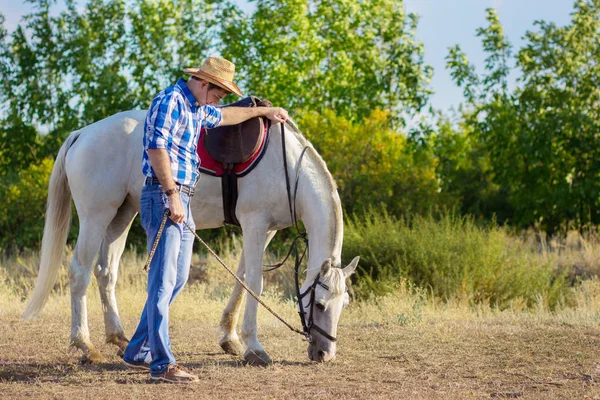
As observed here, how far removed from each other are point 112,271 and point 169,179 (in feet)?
6.62

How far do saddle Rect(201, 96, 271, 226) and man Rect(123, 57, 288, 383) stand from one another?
901mm

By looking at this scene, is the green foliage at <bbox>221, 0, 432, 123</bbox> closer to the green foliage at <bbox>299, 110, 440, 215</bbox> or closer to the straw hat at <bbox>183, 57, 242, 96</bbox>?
the green foliage at <bbox>299, 110, 440, 215</bbox>

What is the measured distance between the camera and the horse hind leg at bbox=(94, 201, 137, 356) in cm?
670

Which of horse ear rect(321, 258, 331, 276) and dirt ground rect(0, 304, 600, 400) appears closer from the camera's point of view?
dirt ground rect(0, 304, 600, 400)

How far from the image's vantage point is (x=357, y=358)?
6543 mm

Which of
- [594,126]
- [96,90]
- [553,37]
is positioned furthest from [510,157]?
[96,90]

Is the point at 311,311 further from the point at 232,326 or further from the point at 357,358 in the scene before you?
the point at 232,326

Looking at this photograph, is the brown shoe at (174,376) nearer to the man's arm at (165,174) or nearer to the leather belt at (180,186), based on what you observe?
the man's arm at (165,174)

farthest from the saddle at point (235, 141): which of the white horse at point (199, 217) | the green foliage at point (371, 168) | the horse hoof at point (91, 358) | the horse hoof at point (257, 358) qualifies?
the green foliage at point (371, 168)

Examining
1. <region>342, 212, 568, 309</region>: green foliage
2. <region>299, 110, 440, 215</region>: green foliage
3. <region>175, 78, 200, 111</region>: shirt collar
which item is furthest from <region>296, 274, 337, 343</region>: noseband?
<region>299, 110, 440, 215</region>: green foliage

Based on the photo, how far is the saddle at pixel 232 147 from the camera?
6516mm

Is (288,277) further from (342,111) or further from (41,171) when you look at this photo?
(342,111)

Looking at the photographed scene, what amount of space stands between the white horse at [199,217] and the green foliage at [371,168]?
900 centimetres

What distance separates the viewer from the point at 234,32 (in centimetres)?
2370
